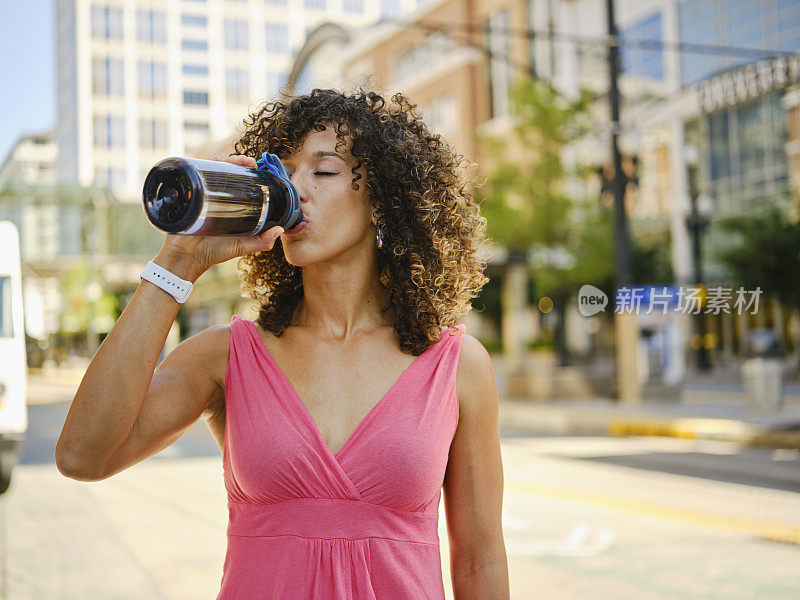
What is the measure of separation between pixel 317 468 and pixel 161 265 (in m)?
0.48

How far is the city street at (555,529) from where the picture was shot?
5398mm

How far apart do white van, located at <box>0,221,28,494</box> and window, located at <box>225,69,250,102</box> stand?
233ft

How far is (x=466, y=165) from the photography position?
2.24m

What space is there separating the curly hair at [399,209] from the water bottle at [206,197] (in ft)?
1.05

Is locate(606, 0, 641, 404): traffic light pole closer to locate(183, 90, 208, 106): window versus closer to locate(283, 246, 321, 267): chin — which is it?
locate(283, 246, 321, 267): chin

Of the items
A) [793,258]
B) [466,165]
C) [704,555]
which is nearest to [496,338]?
[793,258]

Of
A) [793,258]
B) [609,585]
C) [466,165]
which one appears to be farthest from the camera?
[793,258]

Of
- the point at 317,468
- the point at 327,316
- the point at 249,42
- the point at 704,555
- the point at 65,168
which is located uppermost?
the point at 249,42

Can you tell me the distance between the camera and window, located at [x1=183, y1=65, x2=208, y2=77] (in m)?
75.8

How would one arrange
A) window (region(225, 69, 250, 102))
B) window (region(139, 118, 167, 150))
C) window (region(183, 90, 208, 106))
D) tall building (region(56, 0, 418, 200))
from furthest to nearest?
window (region(139, 118, 167, 150))
window (region(225, 69, 250, 102))
window (region(183, 90, 208, 106))
tall building (region(56, 0, 418, 200))

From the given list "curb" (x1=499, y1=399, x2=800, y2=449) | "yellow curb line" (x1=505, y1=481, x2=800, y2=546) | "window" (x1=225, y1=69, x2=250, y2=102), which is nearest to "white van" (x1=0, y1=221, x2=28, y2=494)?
"yellow curb line" (x1=505, y1=481, x2=800, y2=546)

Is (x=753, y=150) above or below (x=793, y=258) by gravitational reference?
above

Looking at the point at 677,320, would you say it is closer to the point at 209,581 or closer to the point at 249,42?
the point at 209,581

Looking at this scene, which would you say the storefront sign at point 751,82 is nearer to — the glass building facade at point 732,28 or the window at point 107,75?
the glass building facade at point 732,28
